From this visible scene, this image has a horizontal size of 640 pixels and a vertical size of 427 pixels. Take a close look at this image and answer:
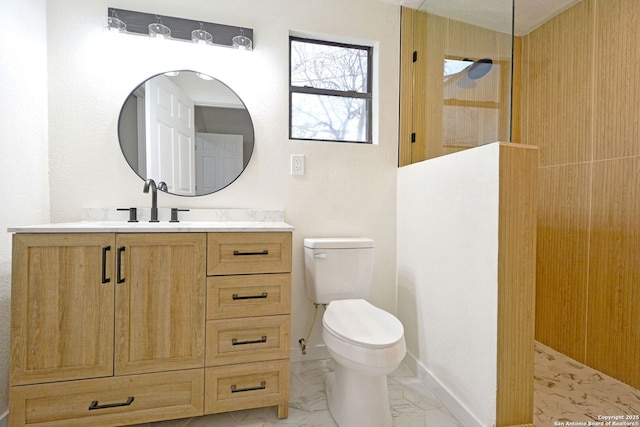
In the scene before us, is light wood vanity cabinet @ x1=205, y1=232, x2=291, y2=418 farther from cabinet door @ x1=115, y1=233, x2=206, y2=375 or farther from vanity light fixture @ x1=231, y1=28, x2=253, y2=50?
vanity light fixture @ x1=231, y1=28, x2=253, y2=50

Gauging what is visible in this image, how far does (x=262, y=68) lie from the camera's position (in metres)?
1.91

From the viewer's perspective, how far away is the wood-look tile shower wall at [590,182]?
1.74 metres

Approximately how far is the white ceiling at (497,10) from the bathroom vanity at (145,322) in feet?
4.62

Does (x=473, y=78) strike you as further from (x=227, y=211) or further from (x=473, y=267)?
(x=227, y=211)

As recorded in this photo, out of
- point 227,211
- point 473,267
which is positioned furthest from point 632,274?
point 227,211

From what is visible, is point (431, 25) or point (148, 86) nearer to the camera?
point (148, 86)

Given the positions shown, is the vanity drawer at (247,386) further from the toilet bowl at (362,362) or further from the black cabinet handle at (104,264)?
the black cabinet handle at (104,264)

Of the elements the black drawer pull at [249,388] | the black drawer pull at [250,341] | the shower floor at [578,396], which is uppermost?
the black drawer pull at [250,341]

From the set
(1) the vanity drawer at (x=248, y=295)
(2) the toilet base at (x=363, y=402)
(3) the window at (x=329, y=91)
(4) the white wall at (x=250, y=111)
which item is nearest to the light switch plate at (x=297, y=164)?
(4) the white wall at (x=250, y=111)

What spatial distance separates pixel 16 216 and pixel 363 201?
1815mm

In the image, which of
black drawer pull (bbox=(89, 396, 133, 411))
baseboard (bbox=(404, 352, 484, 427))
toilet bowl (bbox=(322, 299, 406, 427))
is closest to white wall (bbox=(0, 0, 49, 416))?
black drawer pull (bbox=(89, 396, 133, 411))

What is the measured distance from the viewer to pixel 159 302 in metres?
1.31

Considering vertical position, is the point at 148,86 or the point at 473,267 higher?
the point at 148,86

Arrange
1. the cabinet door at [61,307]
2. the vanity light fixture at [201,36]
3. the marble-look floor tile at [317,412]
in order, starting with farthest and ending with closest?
the vanity light fixture at [201,36] < the marble-look floor tile at [317,412] < the cabinet door at [61,307]
